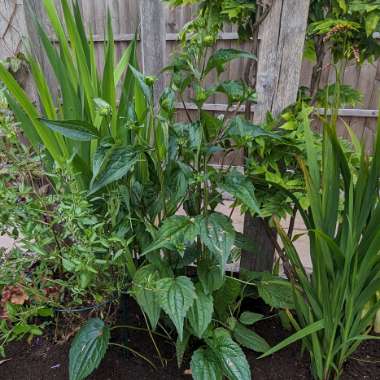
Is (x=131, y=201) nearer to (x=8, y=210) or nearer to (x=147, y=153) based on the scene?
(x=147, y=153)

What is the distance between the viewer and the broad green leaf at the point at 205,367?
34.2 inches

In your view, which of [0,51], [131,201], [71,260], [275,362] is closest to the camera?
[71,260]

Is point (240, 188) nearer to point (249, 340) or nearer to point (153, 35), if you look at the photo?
point (249, 340)

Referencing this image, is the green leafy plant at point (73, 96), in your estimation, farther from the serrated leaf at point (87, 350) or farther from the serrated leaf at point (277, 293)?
the serrated leaf at point (277, 293)

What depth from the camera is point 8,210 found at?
2.75ft

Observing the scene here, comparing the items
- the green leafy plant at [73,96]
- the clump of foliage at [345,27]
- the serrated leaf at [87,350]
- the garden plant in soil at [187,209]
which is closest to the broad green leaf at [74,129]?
the garden plant in soil at [187,209]

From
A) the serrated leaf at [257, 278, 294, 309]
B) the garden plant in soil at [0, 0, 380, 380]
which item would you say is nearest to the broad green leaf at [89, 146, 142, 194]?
the garden plant in soil at [0, 0, 380, 380]

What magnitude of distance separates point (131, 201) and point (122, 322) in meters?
0.39

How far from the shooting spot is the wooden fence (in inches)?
92.3

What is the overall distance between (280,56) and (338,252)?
0.54 metres

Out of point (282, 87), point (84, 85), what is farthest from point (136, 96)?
point (282, 87)

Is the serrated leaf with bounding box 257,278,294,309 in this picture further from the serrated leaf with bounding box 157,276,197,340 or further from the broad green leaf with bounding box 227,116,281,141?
the broad green leaf with bounding box 227,116,281,141

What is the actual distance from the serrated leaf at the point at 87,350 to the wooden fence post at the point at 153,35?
2.52 ft

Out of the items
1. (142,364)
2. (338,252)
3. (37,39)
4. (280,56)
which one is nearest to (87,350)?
(142,364)
